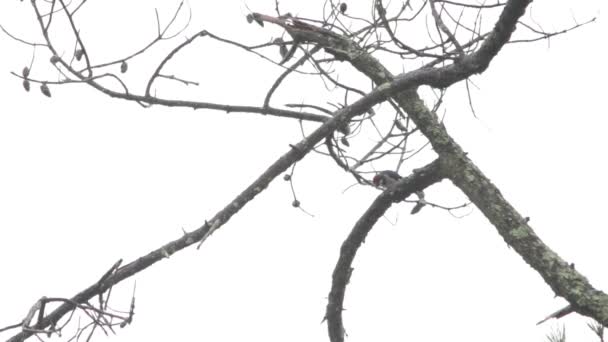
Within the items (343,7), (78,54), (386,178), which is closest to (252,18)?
(343,7)

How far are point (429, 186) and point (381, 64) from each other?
1.54ft

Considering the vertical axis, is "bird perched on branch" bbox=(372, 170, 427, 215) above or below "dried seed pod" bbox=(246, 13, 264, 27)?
below

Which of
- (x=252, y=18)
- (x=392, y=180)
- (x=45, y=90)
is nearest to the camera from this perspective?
(x=45, y=90)

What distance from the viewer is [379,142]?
3486mm

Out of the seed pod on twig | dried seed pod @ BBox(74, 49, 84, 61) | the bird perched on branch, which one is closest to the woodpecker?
the bird perched on branch

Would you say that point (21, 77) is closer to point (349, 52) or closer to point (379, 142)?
point (349, 52)

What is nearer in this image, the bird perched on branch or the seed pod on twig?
the bird perched on branch

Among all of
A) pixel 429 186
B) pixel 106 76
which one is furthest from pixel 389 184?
pixel 106 76

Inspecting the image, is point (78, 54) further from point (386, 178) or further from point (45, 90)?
point (386, 178)

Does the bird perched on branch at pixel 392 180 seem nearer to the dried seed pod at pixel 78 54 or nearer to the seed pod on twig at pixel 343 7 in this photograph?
the seed pod on twig at pixel 343 7

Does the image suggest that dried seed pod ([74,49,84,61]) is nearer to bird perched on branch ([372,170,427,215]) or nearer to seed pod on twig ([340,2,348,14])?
seed pod on twig ([340,2,348,14])

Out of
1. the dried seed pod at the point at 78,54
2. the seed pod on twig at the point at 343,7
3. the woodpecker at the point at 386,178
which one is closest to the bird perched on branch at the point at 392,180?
the woodpecker at the point at 386,178

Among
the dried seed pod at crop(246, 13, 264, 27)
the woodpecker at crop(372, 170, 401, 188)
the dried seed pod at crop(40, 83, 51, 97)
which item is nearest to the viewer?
the dried seed pod at crop(40, 83, 51, 97)

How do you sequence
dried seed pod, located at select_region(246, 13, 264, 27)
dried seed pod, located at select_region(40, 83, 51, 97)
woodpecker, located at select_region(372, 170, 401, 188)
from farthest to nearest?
dried seed pod, located at select_region(246, 13, 264, 27) < woodpecker, located at select_region(372, 170, 401, 188) < dried seed pod, located at select_region(40, 83, 51, 97)
